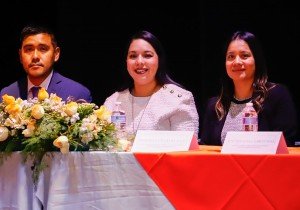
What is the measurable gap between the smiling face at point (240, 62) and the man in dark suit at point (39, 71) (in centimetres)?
96

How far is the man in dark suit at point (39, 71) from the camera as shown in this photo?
3.69m

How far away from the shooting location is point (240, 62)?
129 inches

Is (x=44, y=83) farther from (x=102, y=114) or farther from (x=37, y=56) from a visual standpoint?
(x=102, y=114)

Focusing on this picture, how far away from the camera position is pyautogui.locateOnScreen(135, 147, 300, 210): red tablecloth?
2152 millimetres

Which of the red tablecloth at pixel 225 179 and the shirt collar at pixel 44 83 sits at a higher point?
the shirt collar at pixel 44 83

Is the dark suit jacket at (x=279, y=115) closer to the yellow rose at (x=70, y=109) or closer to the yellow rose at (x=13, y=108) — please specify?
the yellow rose at (x=70, y=109)

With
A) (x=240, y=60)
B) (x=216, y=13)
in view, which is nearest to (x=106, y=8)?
(x=216, y=13)

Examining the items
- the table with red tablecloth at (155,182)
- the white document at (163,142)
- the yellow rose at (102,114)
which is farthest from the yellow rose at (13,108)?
the white document at (163,142)

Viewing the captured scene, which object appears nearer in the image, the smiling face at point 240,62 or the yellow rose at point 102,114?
the yellow rose at point 102,114

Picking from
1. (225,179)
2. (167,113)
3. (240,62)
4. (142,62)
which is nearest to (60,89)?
(142,62)

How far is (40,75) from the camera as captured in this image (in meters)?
3.71

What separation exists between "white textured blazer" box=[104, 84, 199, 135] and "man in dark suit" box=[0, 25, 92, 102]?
0.42m

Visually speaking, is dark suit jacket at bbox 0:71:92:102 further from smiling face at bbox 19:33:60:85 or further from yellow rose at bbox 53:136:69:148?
yellow rose at bbox 53:136:69:148

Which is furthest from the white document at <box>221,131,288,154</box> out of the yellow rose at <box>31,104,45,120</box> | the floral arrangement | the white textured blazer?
the white textured blazer
